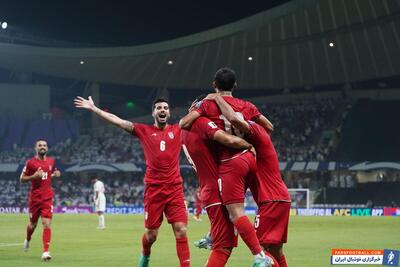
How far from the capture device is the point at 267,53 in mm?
63812

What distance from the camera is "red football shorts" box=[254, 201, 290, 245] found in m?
9.93

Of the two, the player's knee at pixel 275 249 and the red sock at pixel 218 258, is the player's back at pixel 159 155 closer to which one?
the player's knee at pixel 275 249

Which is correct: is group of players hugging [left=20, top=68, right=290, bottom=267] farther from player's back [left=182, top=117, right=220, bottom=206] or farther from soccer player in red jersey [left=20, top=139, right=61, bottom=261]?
soccer player in red jersey [left=20, top=139, right=61, bottom=261]

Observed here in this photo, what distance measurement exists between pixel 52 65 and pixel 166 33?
10213mm

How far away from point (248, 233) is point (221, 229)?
412 mm

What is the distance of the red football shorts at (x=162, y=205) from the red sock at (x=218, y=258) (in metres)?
3.74

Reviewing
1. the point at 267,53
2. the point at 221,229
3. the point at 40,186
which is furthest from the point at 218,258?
the point at 267,53

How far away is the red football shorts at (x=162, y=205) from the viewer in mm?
13380

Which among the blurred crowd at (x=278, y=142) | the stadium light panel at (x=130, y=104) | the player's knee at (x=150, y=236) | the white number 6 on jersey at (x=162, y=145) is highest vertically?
the stadium light panel at (x=130, y=104)

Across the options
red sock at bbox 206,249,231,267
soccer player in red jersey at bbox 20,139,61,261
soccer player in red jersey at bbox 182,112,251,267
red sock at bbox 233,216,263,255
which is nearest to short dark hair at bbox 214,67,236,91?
soccer player in red jersey at bbox 182,112,251,267

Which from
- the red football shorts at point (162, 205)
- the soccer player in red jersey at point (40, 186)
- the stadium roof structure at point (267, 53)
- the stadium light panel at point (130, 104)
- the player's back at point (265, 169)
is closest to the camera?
the player's back at point (265, 169)

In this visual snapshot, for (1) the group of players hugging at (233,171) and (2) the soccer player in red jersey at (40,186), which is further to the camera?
(2) the soccer player in red jersey at (40,186)

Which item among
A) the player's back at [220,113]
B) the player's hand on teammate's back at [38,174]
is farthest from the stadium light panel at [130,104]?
the player's back at [220,113]

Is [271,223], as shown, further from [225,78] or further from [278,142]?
[278,142]
